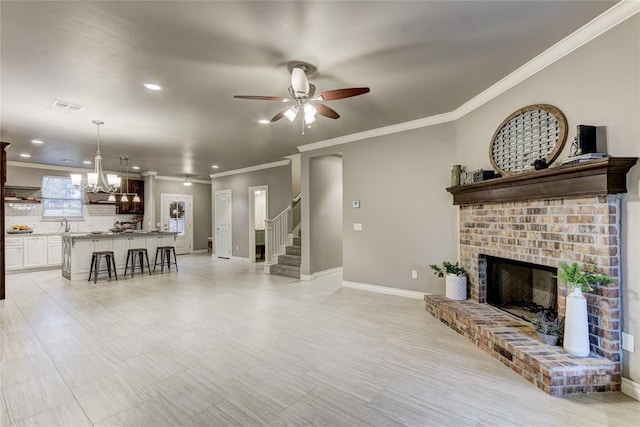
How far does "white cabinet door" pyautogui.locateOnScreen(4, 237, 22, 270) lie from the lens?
7.12 m

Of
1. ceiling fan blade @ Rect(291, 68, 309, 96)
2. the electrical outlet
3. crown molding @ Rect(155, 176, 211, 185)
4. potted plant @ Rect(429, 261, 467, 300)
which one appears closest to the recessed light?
ceiling fan blade @ Rect(291, 68, 309, 96)

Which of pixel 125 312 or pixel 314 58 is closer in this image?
pixel 314 58

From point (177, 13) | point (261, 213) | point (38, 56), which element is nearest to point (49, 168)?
point (261, 213)

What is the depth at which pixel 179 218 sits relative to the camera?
34.9 ft

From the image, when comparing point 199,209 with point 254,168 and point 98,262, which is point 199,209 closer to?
point 254,168

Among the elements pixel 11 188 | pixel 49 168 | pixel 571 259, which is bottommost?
pixel 571 259

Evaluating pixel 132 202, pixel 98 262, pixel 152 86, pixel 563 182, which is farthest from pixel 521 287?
pixel 132 202

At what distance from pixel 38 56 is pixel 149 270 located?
5.42m

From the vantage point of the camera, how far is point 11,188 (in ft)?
24.4

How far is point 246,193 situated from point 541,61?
7.61m

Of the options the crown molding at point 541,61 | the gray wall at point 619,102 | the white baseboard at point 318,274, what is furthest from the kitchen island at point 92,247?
the gray wall at point 619,102

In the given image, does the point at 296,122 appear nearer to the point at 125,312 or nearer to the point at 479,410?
the point at 125,312

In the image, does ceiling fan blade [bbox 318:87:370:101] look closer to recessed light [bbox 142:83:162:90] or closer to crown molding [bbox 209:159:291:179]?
recessed light [bbox 142:83:162:90]

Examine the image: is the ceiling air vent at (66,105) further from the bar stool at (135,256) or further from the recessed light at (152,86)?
the bar stool at (135,256)
